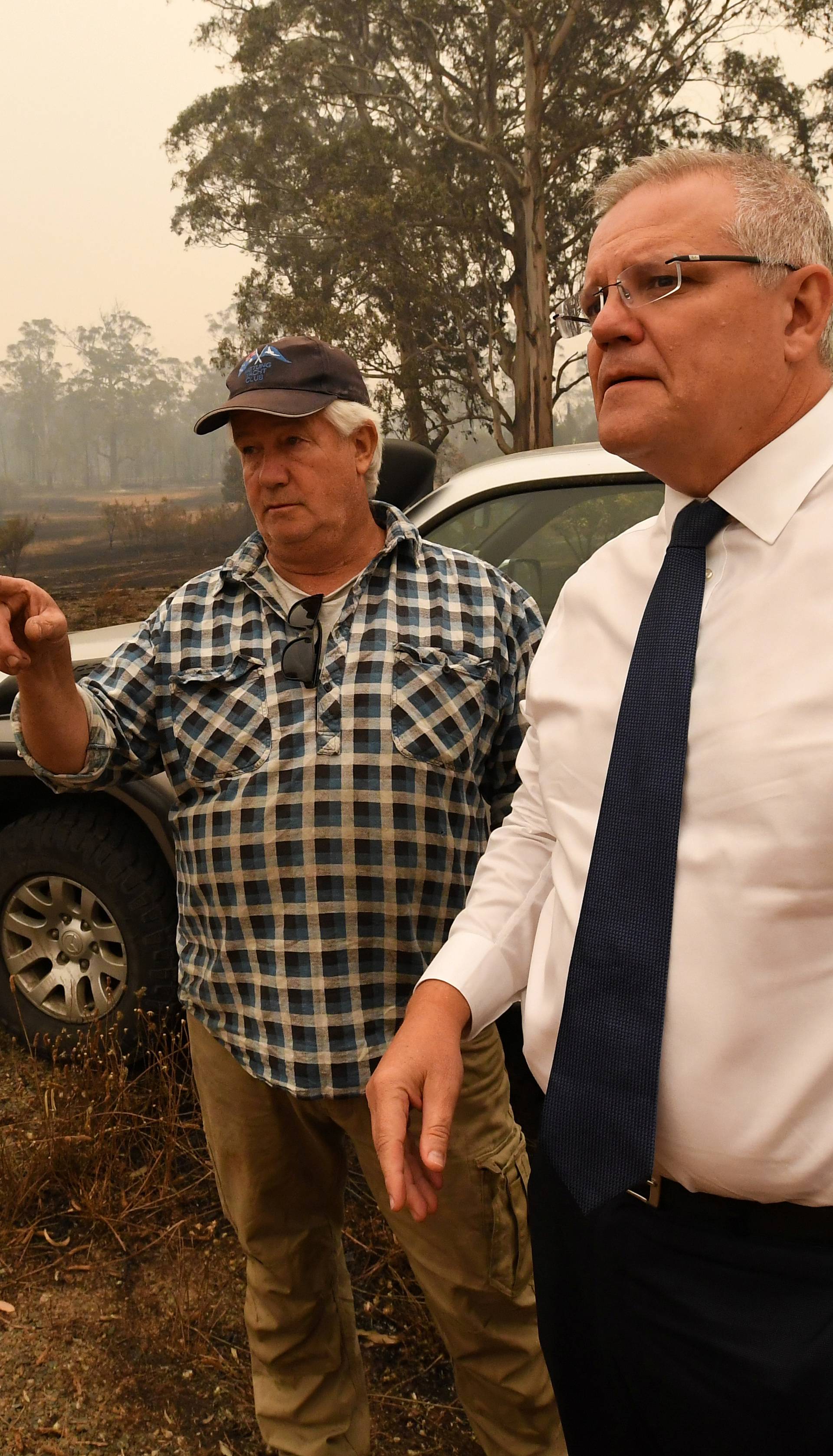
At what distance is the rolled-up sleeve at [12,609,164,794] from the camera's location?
6.49 ft

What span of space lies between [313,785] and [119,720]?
372 mm

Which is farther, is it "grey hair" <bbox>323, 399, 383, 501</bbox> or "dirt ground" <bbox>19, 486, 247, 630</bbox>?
"dirt ground" <bbox>19, 486, 247, 630</bbox>

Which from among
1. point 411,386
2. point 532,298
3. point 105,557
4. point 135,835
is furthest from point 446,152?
point 135,835

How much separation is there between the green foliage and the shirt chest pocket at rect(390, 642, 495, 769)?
1511 centimetres

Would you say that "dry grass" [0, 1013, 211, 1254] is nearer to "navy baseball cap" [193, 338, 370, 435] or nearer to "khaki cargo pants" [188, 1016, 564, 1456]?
"khaki cargo pants" [188, 1016, 564, 1456]

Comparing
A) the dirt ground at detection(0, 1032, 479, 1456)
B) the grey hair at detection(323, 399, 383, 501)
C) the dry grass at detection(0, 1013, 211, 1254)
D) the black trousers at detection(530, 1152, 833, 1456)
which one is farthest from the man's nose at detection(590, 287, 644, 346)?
the dry grass at detection(0, 1013, 211, 1254)

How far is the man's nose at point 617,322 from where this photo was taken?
1.33m

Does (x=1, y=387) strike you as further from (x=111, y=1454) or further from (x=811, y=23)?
(x=111, y=1454)

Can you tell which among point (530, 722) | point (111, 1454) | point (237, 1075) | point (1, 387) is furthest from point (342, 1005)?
point (1, 387)

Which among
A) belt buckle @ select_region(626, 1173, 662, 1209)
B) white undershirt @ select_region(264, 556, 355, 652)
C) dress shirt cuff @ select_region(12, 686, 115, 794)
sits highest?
white undershirt @ select_region(264, 556, 355, 652)

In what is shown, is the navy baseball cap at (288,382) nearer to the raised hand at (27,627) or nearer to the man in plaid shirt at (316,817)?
the man in plaid shirt at (316,817)

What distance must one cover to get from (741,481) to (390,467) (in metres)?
2.59

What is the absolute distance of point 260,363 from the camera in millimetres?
2100

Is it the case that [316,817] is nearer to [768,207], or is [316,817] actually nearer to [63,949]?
[768,207]
